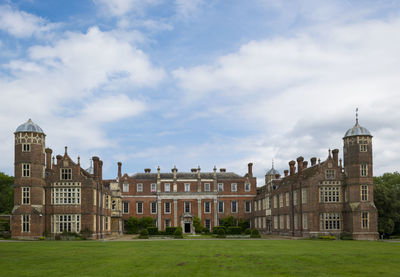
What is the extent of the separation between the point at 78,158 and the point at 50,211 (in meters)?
6.56

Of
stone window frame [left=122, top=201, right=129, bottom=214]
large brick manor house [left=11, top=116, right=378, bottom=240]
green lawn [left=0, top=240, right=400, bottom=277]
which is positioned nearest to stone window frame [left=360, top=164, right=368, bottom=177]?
large brick manor house [left=11, top=116, right=378, bottom=240]

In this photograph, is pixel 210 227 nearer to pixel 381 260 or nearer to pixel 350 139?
pixel 350 139

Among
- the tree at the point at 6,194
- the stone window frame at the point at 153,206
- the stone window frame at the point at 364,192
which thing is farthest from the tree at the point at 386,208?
the tree at the point at 6,194

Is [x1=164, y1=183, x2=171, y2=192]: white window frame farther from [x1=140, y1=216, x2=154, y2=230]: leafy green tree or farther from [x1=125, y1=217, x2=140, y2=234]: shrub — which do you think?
[x1=125, y1=217, x2=140, y2=234]: shrub

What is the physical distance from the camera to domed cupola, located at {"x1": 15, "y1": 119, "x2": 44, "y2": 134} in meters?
46.6

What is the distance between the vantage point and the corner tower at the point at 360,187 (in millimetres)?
46312

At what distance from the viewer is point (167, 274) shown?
693 inches

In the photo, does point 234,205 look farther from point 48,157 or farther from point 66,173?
point 48,157

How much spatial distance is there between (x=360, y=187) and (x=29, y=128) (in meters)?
36.3

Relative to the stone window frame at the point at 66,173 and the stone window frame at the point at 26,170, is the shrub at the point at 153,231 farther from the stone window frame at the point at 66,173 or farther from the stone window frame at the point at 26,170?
the stone window frame at the point at 26,170

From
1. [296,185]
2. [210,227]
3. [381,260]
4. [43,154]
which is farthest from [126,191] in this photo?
[381,260]

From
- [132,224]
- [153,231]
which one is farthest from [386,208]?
[132,224]

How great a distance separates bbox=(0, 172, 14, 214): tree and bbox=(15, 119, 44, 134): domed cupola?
25.2m

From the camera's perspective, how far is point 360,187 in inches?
1844
